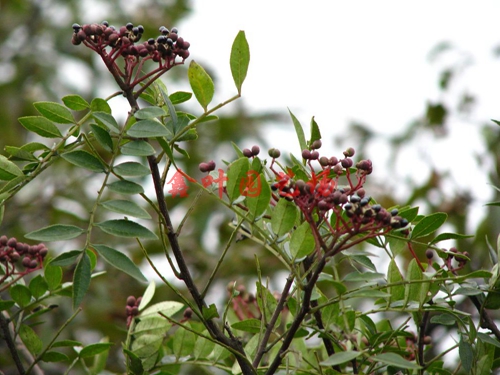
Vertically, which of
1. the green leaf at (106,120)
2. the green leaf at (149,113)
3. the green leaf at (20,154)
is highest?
the green leaf at (149,113)

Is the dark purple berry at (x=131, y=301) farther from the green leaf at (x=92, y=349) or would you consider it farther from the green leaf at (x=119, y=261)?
the green leaf at (x=119, y=261)

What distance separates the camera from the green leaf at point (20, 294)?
1040mm

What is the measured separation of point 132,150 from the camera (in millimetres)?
→ 816

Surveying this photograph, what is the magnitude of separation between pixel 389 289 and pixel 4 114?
3596 millimetres

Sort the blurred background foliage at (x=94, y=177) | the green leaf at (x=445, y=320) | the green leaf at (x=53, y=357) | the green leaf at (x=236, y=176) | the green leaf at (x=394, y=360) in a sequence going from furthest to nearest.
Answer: the blurred background foliage at (x=94, y=177)
the green leaf at (x=53, y=357)
the green leaf at (x=445, y=320)
the green leaf at (x=236, y=176)
the green leaf at (x=394, y=360)

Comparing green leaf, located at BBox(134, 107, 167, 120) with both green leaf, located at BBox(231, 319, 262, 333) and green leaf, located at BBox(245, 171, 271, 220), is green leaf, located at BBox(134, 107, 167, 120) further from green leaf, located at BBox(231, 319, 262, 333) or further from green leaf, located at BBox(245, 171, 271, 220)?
green leaf, located at BBox(231, 319, 262, 333)

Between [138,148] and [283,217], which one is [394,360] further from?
[138,148]

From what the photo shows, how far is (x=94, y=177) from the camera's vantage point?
392 centimetres

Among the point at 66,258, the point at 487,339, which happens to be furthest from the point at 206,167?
the point at 487,339

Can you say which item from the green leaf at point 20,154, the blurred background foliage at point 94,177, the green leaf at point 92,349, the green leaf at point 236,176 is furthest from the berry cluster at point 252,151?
the blurred background foliage at point 94,177

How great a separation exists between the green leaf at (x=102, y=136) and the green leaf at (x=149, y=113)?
0.14 feet

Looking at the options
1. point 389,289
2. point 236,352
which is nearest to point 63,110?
point 236,352

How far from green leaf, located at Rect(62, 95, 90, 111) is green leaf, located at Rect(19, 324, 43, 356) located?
1.13ft

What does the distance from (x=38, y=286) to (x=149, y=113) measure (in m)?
0.40
